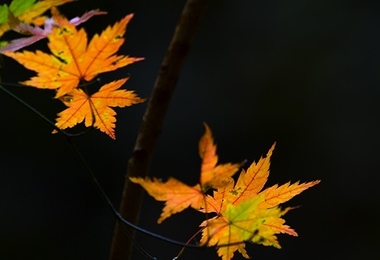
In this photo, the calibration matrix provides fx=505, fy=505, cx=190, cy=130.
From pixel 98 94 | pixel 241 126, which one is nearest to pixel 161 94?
pixel 98 94

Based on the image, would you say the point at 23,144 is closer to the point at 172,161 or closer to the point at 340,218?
the point at 172,161

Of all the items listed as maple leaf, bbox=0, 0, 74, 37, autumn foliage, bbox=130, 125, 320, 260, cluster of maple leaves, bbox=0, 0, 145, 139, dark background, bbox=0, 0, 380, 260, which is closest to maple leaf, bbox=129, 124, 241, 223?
autumn foliage, bbox=130, 125, 320, 260

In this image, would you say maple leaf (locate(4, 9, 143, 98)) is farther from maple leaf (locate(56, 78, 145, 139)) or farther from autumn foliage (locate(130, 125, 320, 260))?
autumn foliage (locate(130, 125, 320, 260))

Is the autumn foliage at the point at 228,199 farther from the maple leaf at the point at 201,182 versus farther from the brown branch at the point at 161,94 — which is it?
the brown branch at the point at 161,94

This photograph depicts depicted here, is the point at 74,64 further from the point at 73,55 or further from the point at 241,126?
the point at 241,126

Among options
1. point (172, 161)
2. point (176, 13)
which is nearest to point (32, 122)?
point (172, 161)

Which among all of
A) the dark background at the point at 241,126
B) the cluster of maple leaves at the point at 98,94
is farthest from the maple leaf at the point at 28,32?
the dark background at the point at 241,126
